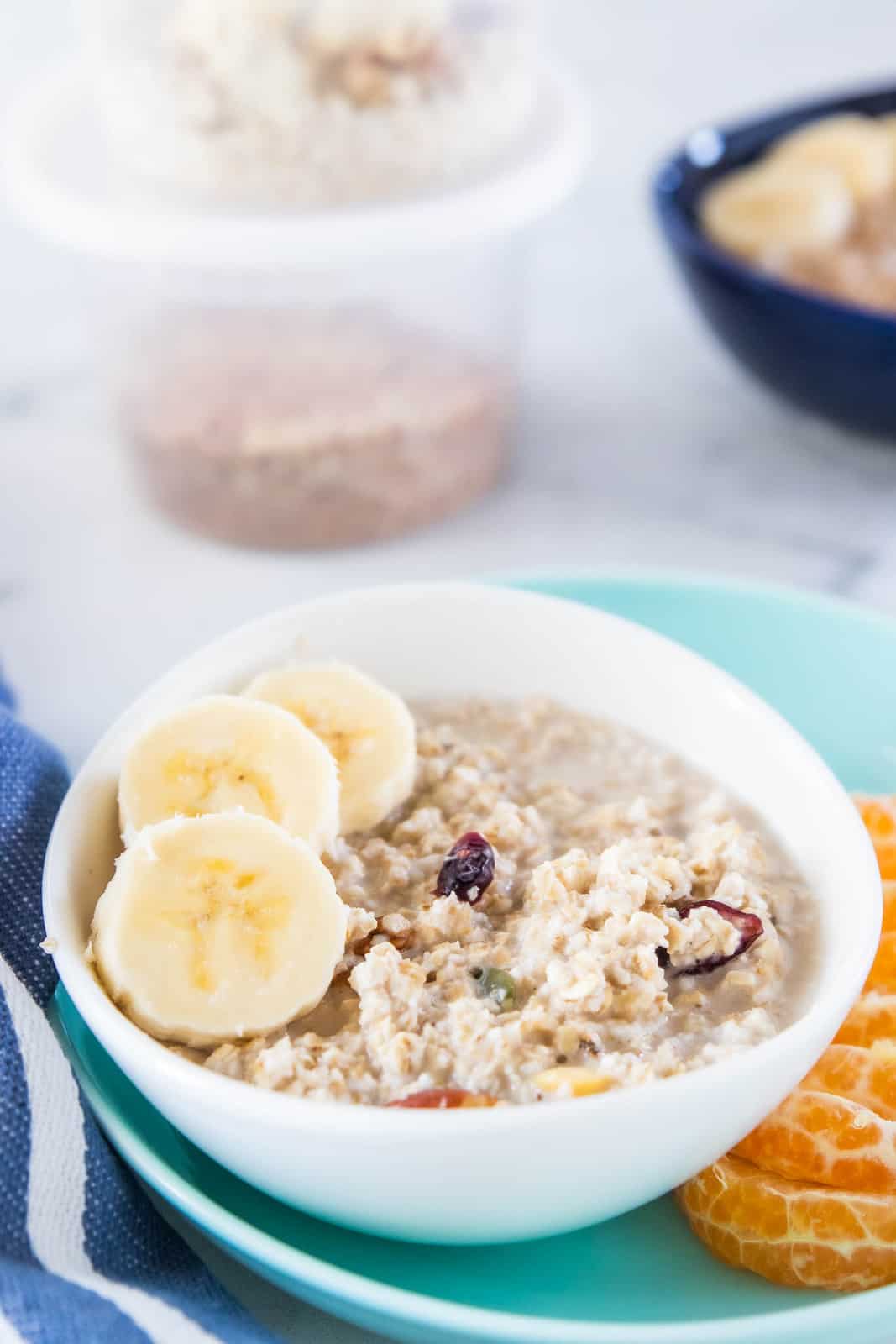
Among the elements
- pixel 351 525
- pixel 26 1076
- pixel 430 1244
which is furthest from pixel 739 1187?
pixel 351 525

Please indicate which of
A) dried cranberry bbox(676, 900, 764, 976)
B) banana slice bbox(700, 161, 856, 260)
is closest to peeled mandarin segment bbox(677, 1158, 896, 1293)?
dried cranberry bbox(676, 900, 764, 976)

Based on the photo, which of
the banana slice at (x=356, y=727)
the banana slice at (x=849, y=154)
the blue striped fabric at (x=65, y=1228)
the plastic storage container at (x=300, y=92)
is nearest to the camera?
the blue striped fabric at (x=65, y=1228)

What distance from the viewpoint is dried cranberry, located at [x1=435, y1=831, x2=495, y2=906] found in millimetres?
1163

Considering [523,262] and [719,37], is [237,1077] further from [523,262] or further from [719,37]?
[719,37]

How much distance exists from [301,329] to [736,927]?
3.44 feet

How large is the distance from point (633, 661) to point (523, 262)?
2.70 ft

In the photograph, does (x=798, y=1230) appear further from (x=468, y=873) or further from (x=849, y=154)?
(x=849, y=154)

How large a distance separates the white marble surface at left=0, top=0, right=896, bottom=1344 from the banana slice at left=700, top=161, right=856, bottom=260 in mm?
235

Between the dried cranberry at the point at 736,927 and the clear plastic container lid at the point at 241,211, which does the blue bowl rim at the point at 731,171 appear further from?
the dried cranberry at the point at 736,927

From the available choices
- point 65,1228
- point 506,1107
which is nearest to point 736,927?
point 506,1107

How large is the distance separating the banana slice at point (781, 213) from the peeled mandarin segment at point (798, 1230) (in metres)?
1.39

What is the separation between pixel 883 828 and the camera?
1.33 metres

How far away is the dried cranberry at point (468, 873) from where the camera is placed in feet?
3.82

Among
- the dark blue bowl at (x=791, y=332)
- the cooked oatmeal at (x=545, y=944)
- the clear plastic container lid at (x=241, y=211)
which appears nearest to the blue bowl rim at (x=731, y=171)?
the dark blue bowl at (x=791, y=332)
